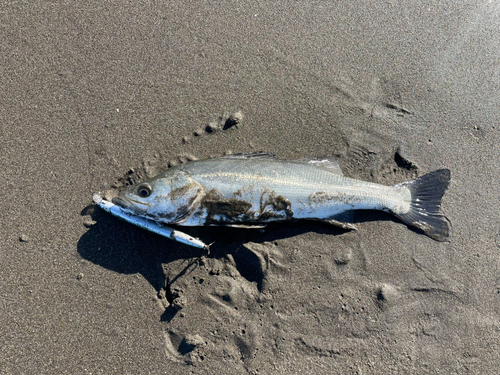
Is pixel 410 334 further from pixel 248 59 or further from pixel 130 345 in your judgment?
pixel 248 59

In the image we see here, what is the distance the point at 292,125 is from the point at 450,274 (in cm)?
301

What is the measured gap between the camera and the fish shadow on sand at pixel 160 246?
343 centimetres

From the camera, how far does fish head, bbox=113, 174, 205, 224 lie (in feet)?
10.5

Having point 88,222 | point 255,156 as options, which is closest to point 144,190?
point 88,222

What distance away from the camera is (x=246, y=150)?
3.70m

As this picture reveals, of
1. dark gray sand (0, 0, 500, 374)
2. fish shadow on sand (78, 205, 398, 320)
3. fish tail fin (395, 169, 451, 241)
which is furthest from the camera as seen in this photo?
fish tail fin (395, 169, 451, 241)

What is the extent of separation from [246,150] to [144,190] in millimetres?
1467

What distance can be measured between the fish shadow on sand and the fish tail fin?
1.06 metres

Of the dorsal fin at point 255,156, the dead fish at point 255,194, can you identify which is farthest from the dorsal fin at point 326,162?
the dorsal fin at point 255,156

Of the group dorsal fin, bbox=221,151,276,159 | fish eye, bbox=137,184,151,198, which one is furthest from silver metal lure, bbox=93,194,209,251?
dorsal fin, bbox=221,151,276,159

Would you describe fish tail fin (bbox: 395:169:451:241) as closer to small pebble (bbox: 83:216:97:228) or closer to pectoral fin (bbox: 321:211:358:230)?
pectoral fin (bbox: 321:211:358:230)

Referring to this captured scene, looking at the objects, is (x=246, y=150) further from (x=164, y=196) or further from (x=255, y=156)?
(x=164, y=196)

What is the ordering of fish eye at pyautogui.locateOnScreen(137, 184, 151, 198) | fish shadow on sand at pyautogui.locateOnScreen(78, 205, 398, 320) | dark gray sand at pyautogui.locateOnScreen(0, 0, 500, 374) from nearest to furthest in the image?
fish eye at pyautogui.locateOnScreen(137, 184, 151, 198)
dark gray sand at pyautogui.locateOnScreen(0, 0, 500, 374)
fish shadow on sand at pyautogui.locateOnScreen(78, 205, 398, 320)

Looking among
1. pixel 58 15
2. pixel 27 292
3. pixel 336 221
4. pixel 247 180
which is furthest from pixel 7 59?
pixel 336 221
